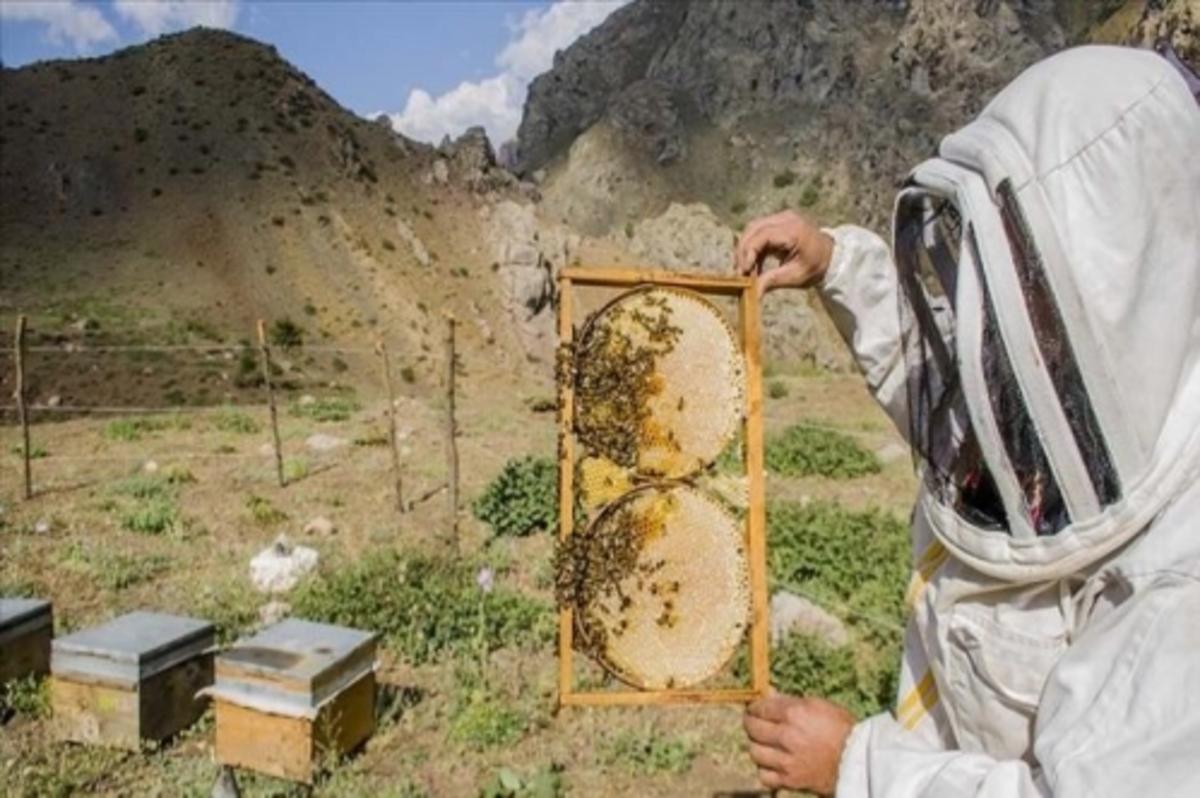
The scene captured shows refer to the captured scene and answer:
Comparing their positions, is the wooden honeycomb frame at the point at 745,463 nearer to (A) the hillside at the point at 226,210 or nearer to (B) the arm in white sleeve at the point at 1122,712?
(B) the arm in white sleeve at the point at 1122,712

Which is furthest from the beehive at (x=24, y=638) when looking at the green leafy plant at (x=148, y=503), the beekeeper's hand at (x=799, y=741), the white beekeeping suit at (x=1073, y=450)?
the white beekeeping suit at (x=1073, y=450)

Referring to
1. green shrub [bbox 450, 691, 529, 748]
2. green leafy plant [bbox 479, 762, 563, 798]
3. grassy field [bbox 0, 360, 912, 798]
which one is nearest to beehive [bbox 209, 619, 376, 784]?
grassy field [bbox 0, 360, 912, 798]

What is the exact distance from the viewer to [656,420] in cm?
281

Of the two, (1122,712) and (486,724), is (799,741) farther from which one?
(486,724)

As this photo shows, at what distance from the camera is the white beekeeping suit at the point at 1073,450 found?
140 centimetres

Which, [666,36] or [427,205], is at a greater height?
[666,36]

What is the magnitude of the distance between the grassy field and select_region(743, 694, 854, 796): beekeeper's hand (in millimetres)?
3212

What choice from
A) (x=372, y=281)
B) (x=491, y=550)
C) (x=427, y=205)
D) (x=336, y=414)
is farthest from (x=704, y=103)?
(x=491, y=550)

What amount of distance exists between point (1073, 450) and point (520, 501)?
30.7ft

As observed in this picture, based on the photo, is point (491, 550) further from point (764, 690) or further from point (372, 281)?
point (372, 281)

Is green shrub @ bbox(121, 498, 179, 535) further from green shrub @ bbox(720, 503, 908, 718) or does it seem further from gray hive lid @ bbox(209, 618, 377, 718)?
green shrub @ bbox(720, 503, 908, 718)

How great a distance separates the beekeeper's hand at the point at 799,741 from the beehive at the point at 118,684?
435 cm

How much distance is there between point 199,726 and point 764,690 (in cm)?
454

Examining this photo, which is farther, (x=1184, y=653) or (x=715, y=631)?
(x=715, y=631)
